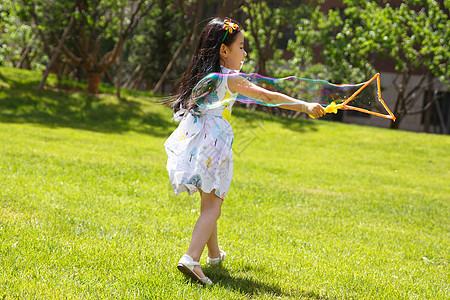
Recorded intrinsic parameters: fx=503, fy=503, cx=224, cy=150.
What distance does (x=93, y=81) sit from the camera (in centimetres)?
1867

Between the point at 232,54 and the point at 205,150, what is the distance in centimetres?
74

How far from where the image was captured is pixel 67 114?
15891mm

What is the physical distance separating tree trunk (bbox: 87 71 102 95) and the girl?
15.4 m

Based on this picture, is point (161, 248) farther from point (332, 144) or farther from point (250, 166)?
point (332, 144)

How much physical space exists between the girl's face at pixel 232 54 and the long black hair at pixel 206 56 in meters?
0.03

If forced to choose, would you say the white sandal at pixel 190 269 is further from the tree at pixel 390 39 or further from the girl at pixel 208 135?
the tree at pixel 390 39

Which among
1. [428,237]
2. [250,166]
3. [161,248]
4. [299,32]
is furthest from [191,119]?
[299,32]

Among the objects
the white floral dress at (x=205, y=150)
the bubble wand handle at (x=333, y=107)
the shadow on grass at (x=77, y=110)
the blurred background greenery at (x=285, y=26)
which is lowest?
the shadow on grass at (x=77, y=110)

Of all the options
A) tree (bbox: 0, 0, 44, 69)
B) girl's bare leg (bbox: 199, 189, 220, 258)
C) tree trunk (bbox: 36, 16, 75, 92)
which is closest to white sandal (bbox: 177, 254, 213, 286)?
girl's bare leg (bbox: 199, 189, 220, 258)

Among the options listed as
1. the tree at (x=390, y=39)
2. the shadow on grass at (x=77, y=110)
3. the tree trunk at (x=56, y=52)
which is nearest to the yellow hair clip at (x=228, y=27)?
the shadow on grass at (x=77, y=110)

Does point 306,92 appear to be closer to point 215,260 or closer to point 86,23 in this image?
point 215,260

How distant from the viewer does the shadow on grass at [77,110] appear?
48.4 ft

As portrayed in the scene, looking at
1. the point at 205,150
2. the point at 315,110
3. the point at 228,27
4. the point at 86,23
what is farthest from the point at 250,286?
the point at 86,23

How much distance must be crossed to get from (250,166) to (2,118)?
7618 mm
